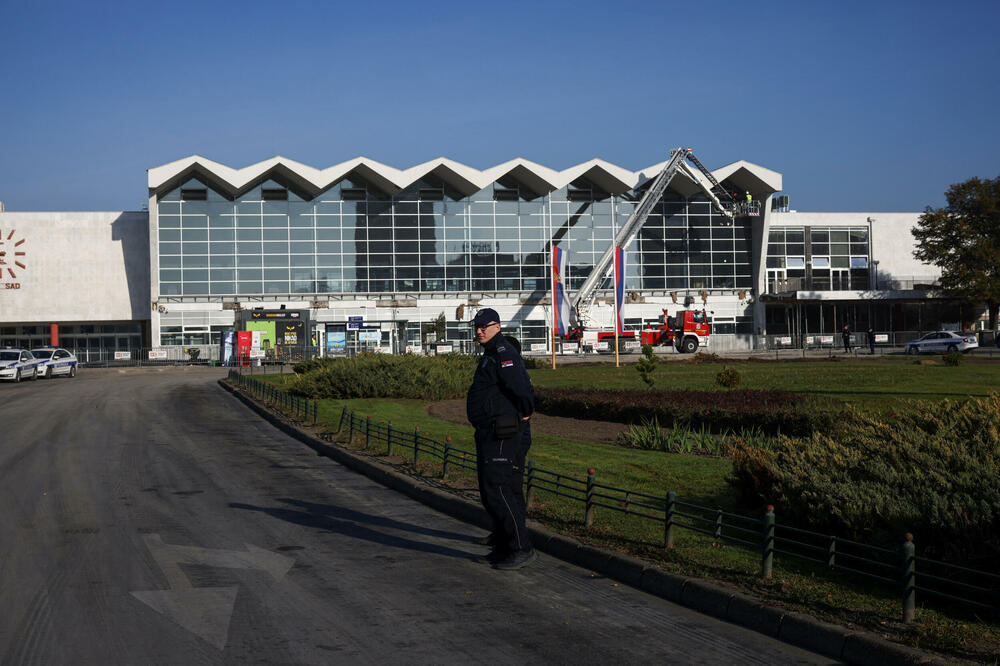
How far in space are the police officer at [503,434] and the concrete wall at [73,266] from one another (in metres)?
66.1

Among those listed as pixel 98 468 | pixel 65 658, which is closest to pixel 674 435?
pixel 98 468

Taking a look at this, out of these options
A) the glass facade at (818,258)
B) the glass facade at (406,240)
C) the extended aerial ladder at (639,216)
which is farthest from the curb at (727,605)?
the glass facade at (818,258)

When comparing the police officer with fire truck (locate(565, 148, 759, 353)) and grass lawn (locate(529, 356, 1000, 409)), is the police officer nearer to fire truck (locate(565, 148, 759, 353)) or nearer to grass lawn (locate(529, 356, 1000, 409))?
grass lawn (locate(529, 356, 1000, 409))

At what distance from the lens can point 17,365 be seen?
141 feet

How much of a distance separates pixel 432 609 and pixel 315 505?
479 centimetres

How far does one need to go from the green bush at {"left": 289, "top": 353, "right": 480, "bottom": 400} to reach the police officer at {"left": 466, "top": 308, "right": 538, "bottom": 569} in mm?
20541

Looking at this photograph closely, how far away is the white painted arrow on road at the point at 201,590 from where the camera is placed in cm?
611

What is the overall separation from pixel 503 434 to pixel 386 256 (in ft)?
199

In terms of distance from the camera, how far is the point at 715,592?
6.51m

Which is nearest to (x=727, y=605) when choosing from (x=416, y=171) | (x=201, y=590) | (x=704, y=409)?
(x=201, y=590)

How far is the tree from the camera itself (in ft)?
210

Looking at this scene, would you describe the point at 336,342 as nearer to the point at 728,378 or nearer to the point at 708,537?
the point at 728,378

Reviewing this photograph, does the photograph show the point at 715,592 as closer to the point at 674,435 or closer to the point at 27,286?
the point at 674,435

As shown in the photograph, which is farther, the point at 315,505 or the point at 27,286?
the point at 27,286
